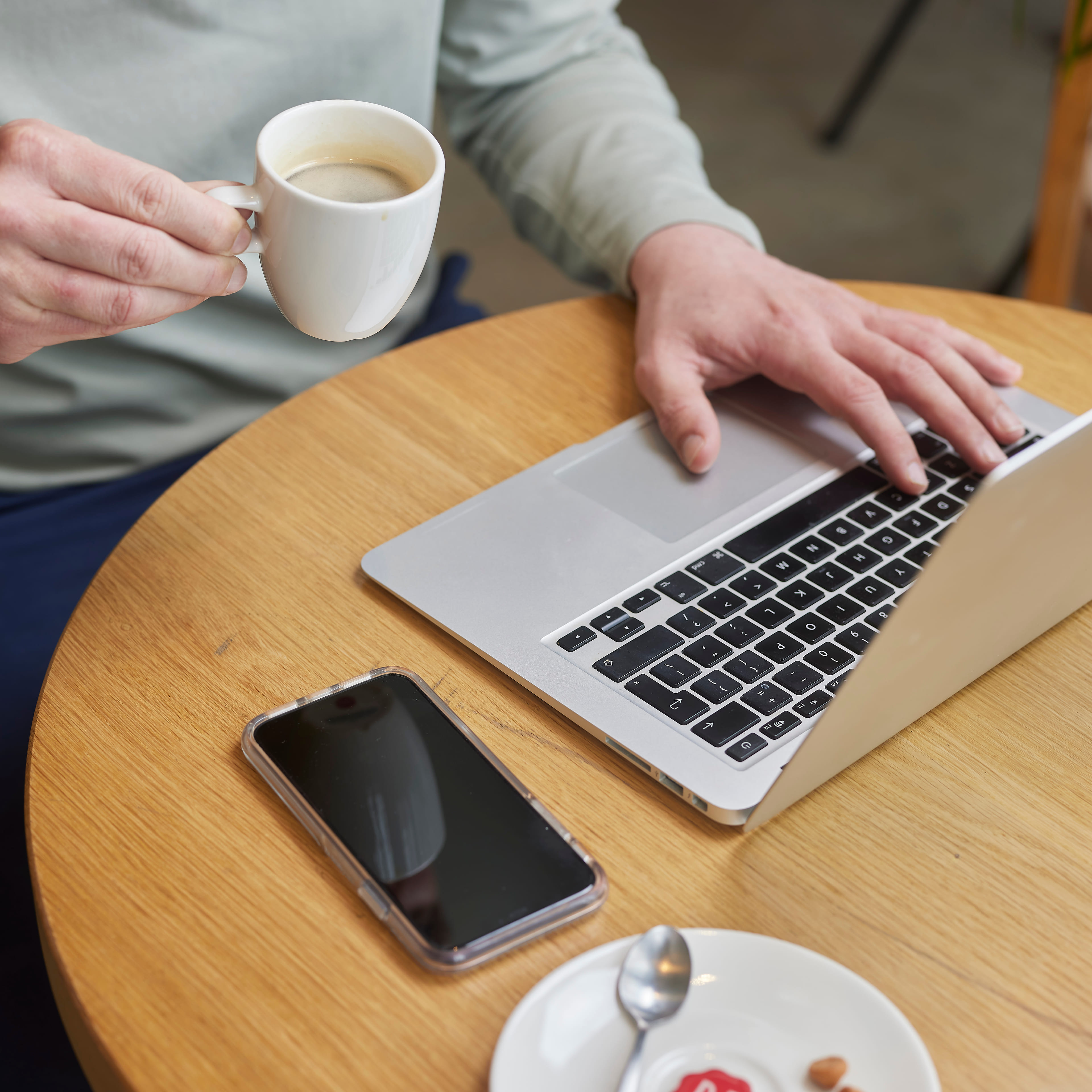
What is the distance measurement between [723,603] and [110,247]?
350mm

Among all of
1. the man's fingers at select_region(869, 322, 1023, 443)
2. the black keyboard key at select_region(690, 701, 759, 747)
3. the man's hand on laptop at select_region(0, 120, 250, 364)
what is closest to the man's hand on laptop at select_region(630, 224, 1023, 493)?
the man's fingers at select_region(869, 322, 1023, 443)

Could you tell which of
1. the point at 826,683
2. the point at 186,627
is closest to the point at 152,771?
the point at 186,627

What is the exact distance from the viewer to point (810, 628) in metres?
0.57

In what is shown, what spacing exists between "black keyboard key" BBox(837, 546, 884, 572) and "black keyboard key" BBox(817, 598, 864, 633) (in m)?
0.03

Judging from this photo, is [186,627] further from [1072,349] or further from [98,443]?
[1072,349]

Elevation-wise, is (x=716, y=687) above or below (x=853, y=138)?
above

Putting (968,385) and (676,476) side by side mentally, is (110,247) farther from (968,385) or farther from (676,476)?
(968,385)

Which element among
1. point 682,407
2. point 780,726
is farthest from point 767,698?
point 682,407

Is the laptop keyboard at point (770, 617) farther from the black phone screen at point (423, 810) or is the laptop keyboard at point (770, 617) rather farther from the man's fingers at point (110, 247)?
the man's fingers at point (110, 247)

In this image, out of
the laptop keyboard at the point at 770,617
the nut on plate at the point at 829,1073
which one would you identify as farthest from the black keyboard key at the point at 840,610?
the nut on plate at the point at 829,1073

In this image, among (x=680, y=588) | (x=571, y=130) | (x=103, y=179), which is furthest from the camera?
(x=571, y=130)

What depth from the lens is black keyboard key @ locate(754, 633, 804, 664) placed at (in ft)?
1.81

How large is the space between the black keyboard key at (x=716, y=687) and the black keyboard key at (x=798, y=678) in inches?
0.9

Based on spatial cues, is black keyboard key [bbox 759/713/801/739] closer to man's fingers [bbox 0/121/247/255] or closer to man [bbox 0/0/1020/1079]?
man [bbox 0/0/1020/1079]
